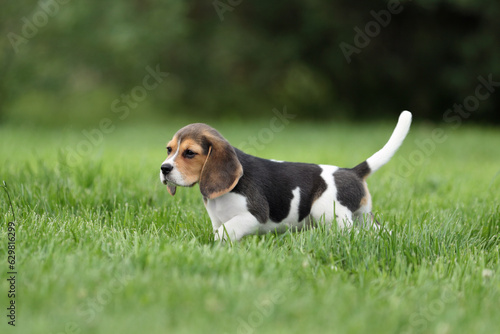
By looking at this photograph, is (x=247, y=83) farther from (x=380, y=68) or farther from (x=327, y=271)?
(x=327, y=271)

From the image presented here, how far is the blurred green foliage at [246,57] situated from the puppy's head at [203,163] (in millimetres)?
11633

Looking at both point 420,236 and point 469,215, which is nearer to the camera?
point 420,236

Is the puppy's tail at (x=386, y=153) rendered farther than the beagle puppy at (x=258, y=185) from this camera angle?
Yes

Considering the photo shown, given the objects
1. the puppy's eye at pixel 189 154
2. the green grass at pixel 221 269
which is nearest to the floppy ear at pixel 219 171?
the puppy's eye at pixel 189 154

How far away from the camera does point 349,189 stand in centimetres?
417

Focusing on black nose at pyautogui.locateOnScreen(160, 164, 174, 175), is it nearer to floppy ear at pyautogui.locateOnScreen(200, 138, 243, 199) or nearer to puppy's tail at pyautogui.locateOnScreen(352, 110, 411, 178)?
floppy ear at pyautogui.locateOnScreen(200, 138, 243, 199)

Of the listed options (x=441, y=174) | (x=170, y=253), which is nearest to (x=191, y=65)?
(x=441, y=174)

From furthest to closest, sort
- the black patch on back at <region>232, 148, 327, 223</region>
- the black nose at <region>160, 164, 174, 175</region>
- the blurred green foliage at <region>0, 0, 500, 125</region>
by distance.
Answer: the blurred green foliage at <region>0, 0, 500, 125</region> → the black patch on back at <region>232, 148, 327, 223</region> → the black nose at <region>160, 164, 174, 175</region>

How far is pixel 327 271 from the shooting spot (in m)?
3.48

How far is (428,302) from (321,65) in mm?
16063

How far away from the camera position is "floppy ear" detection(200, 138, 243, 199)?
3.86 meters

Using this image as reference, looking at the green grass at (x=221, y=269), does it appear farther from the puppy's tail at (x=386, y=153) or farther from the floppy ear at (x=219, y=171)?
the puppy's tail at (x=386, y=153)

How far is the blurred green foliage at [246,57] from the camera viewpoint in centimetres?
1503

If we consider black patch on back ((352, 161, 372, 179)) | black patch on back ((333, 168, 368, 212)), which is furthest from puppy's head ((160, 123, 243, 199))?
black patch on back ((352, 161, 372, 179))
